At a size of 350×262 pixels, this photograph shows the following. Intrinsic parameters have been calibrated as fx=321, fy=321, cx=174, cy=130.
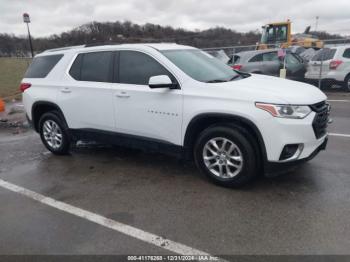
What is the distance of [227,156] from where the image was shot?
3.94m

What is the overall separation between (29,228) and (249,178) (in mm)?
2515

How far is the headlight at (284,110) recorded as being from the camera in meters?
3.53

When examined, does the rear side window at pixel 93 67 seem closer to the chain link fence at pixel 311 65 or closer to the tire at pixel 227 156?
the tire at pixel 227 156

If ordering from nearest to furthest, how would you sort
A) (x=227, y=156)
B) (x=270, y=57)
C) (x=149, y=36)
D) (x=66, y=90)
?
(x=227, y=156)
(x=66, y=90)
(x=270, y=57)
(x=149, y=36)

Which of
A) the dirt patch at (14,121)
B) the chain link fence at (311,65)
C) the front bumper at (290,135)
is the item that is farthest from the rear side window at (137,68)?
the chain link fence at (311,65)

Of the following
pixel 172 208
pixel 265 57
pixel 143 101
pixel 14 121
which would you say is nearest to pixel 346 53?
pixel 265 57

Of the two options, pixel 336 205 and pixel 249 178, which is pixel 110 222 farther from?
pixel 336 205

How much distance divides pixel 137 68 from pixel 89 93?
0.92 meters

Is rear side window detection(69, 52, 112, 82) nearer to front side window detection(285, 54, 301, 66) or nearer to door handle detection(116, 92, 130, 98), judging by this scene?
door handle detection(116, 92, 130, 98)

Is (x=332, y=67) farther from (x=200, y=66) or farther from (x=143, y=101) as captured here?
(x=143, y=101)

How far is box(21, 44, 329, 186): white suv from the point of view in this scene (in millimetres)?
3617

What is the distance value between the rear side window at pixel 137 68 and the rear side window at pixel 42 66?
4.71 feet

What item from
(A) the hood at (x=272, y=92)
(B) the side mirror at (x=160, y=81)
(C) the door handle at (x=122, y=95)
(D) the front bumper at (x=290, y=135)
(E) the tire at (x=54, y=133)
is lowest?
(E) the tire at (x=54, y=133)

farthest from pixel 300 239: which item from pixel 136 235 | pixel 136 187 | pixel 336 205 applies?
pixel 136 187
